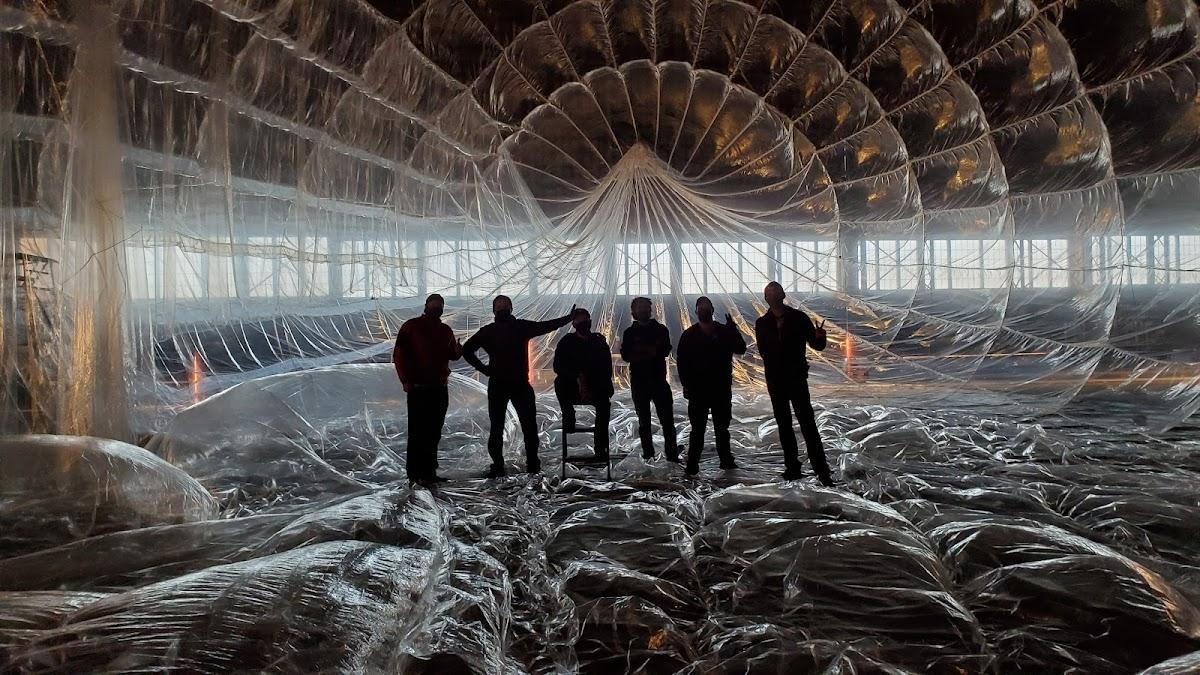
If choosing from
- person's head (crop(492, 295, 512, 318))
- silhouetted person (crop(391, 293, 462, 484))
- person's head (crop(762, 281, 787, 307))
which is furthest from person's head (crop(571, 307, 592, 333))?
person's head (crop(762, 281, 787, 307))

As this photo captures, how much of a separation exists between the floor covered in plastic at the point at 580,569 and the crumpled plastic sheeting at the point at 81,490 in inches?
0.4

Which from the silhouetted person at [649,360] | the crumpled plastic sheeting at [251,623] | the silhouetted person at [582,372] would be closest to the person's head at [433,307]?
the silhouetted person at [582,372]

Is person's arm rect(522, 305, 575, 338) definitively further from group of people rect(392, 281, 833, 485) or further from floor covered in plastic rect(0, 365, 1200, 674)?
floor covered in plastic rect(0, 365, 1200, 674)

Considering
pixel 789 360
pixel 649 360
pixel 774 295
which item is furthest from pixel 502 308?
pixel 789 360

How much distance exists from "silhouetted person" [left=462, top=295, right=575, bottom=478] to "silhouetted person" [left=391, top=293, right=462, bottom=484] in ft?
0.82

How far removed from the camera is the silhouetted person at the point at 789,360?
4.71 meters

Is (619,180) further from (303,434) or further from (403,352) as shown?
(303,434)

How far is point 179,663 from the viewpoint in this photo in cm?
174

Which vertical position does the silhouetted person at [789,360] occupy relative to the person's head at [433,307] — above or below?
below

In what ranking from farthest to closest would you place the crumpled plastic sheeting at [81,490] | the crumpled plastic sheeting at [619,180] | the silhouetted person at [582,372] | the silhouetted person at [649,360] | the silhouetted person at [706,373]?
the silhouetted person at [649,360] → the silhouetted person at [582,372] → the silhouetted person at [706,373] → the crumpled plastic sheeting at [619,180] → the crumpled plastic sheeting at [81,490]

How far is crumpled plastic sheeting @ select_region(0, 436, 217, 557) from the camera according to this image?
127 inches

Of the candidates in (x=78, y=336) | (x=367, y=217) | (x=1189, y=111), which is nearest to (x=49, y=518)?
(x=78, y=336)

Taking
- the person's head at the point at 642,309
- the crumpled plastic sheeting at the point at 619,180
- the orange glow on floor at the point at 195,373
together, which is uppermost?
the crumpled plastic sheeting at the point at 619,180

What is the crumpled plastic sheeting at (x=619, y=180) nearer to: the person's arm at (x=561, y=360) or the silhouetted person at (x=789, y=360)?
the person's arm at (x=561, y=360)
